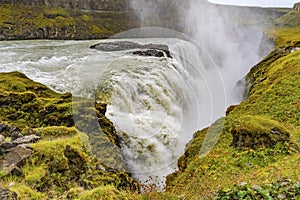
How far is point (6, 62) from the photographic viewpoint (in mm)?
24000

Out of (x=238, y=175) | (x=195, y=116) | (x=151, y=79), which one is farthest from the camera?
(x=195, y=116)

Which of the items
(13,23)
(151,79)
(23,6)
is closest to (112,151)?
(151,79)

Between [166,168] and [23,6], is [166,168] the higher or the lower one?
the lower one

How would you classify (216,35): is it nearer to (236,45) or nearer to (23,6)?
(236,45)

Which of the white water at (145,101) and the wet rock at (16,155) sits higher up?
the wet rock at (16,155)

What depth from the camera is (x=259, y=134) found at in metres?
9.38

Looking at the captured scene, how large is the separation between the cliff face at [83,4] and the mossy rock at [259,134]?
89.4 meters

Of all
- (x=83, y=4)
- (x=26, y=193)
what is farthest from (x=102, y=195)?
(x=83, y=4)

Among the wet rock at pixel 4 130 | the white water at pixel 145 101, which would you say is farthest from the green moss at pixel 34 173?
the white water at pixel 145 101

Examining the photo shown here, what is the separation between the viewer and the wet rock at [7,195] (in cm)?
487

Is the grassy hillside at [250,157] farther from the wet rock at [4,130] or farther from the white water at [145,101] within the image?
the wet rock at [4,130]

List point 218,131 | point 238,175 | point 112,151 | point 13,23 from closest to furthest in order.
→ point 238,175
point 112,151
point 218,131
point 13,23

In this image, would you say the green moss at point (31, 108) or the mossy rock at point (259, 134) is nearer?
the mossy rock at point (259, 134)

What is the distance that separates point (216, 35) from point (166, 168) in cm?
6409
